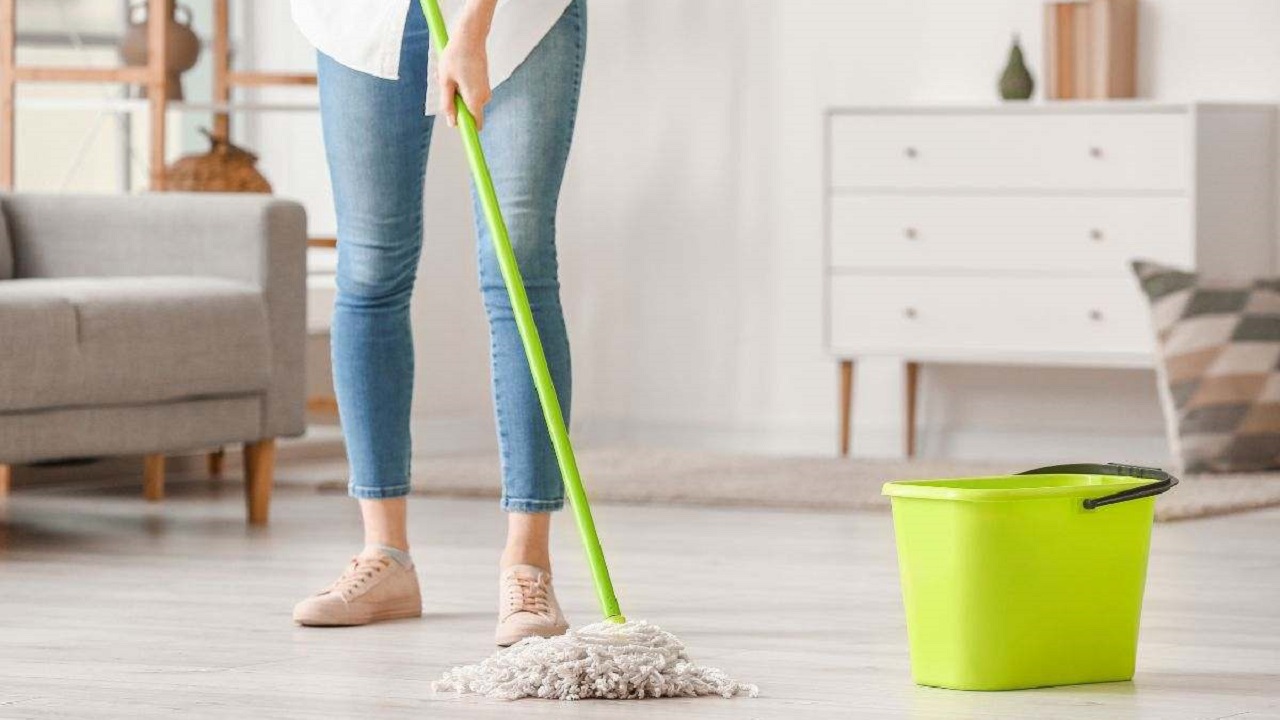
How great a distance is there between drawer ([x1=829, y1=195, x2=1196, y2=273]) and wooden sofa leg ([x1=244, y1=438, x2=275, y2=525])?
1599 mm

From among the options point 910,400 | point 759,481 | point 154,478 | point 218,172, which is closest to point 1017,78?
point 910,400

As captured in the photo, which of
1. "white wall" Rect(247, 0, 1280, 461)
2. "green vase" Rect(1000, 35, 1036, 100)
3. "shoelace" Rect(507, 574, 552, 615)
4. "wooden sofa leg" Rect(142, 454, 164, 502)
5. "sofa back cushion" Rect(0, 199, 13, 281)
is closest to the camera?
"shoelace" Rect(507, 574, 552, 615)

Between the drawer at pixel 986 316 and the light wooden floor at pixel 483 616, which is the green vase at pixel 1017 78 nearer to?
the drawer at pixel 986 316

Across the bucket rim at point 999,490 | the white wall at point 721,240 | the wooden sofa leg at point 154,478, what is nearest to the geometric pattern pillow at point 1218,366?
the white wall at point 721,240

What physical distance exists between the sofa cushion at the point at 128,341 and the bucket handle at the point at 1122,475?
5.64 feet

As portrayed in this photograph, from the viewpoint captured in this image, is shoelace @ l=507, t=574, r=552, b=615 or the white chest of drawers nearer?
shoelace @ l=507, t=574, r=552, b=615

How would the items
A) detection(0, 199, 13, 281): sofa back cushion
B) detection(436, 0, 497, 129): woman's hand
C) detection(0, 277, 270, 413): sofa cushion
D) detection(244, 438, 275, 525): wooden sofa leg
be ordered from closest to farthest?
detection(436, 0, 497, 129): woman's hand, detection(0, 277, 270, 413): sofa cushion, detection(244, 438, 275, 525): wooden sofa leg, detection(0, 199, 13, 281): sofa back cushion

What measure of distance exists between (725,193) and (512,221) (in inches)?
119

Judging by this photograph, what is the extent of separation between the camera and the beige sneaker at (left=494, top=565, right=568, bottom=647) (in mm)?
2268

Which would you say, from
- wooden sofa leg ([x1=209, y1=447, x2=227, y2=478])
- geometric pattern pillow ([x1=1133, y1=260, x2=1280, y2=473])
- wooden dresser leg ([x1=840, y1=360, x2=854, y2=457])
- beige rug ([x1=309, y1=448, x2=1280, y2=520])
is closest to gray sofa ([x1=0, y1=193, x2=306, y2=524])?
wooden sofa leg ([x1=209, y1=447, x2=227, y2=478])

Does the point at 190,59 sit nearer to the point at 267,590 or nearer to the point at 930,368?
the point at 930,368

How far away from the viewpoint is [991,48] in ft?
16.4

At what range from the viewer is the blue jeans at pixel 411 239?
232 cm

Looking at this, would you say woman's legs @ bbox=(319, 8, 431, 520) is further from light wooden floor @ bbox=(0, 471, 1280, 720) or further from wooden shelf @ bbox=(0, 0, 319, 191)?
wooden shelf @ bbox=(0, 0, 319, 191)
